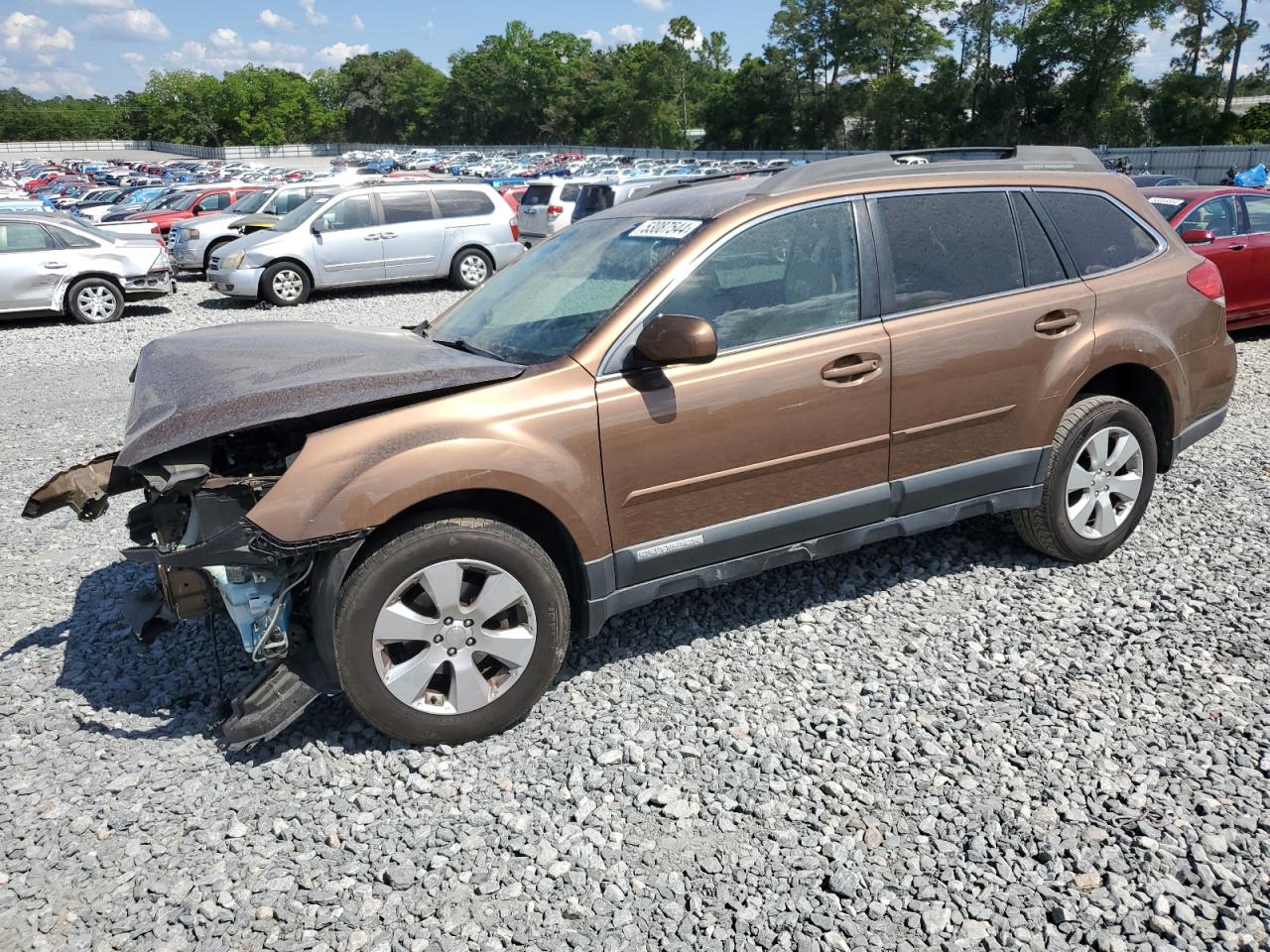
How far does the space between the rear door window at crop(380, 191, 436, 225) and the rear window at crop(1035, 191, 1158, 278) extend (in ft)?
41.4

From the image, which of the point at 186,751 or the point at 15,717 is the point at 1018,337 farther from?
the point at 15,717

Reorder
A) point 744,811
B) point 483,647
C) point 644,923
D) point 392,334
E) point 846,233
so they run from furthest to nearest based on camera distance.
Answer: point 392,334, point 846,233, point 483,647, point 744,811, point 644,923

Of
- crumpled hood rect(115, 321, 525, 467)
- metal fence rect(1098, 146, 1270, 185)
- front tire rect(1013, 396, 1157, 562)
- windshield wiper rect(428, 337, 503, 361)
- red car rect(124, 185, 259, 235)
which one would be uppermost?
crumpled hood rect(115, 321, 525, 467)

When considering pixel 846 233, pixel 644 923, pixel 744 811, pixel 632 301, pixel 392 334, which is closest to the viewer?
pixel 644 923

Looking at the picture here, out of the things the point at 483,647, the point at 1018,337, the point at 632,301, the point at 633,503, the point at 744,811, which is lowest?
the point at 744,811

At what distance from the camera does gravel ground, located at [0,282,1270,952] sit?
2691 mm

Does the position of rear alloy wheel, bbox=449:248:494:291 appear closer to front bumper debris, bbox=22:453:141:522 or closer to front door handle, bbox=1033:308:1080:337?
front door handle, bbox=1033:308:1080:337

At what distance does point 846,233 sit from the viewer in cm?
400

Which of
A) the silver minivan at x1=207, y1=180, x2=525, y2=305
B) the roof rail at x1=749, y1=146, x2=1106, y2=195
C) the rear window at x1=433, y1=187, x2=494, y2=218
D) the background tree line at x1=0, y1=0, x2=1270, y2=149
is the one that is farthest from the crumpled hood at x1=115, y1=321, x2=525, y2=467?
the background tree line at x1=0, y1=0, x2=1270, y2=149

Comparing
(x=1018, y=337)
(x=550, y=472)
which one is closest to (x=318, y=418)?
(x=550, y=472)

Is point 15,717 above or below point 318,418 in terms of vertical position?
below

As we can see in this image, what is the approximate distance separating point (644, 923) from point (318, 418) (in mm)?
1870

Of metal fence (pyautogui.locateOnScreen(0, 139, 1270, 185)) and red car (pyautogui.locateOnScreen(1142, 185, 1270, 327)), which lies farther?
metal fence (pyautogui.locateOnScreen(0, 139, 1270, 185))

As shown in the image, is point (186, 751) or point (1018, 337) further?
point (1018, 337)
